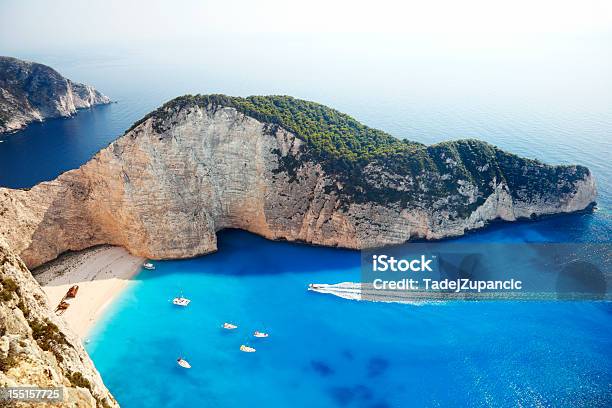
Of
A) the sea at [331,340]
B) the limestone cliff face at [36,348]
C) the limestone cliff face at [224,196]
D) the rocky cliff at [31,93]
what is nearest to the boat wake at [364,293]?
the sea at [331,340]

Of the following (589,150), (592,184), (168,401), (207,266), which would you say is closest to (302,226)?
(207,266)

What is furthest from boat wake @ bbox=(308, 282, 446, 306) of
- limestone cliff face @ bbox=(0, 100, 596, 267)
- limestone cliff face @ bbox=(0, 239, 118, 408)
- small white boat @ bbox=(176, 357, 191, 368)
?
limestone cliff face @ bbox=(0, 239, 118, 408)

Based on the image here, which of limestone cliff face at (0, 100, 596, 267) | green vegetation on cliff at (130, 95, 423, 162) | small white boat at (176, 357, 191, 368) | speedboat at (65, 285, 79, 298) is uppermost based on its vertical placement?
green vegetation on cliff at (130, 95, 423, 162)

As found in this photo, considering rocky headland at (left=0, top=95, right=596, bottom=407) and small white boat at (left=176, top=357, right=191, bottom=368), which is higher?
rocky headland at (left=0, top=95, right=596, bottom=407)

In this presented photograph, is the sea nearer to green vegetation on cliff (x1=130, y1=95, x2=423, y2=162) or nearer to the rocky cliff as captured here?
green vegetation on cliff (x1=130, y1=95, x2=423, y2=162)

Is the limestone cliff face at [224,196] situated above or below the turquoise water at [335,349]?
above

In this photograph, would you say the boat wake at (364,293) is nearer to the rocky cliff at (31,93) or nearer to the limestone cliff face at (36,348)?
the limestone cliff face at (36,348)

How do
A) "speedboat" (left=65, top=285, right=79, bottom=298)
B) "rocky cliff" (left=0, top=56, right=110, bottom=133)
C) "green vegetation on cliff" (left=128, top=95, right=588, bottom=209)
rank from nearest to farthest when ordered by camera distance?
"speedboat" (left=65, top=285, right=79, bottom=298) → "green vegetation on cliff" (left=128, top=95, right=588, bottom=209) → "rocky cliff" (left=0, top=56, right=110, bottom=133)
